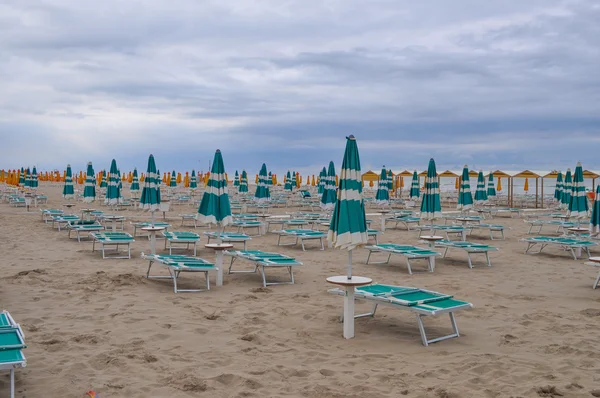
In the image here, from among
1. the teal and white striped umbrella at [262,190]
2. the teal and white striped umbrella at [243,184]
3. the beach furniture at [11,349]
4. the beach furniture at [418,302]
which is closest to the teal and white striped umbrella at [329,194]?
the teal and white striped umbrella at [262,190]

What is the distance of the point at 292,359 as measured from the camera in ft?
16.3

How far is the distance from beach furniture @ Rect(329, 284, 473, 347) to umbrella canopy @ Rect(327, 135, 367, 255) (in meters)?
0.51

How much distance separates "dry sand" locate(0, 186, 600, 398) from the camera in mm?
4289

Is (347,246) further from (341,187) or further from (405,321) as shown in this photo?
(405,321)

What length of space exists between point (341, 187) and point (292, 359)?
1.86 metres

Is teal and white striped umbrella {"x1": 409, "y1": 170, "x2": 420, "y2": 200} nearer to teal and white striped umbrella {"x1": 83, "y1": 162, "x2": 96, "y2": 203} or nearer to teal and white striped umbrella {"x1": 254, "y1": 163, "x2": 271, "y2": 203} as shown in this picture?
teal and white striped umbrella {"x1": 254, "y1": 163, "x2": 271, "y2": 203}

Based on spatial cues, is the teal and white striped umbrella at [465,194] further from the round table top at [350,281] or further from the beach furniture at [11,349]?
the beach furniture at [11,349]

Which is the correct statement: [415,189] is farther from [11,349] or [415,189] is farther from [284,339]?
[11,349]

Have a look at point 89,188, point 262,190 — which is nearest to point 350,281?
point 262,190

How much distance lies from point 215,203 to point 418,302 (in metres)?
4.29

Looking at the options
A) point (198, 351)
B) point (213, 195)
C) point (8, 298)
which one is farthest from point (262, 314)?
point (8, 298)

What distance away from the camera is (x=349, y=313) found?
564cm

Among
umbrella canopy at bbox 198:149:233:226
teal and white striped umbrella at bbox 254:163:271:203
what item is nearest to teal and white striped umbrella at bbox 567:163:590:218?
umbrella canopy at bbox 198:149:233:226

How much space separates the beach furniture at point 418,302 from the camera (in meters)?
5.43
